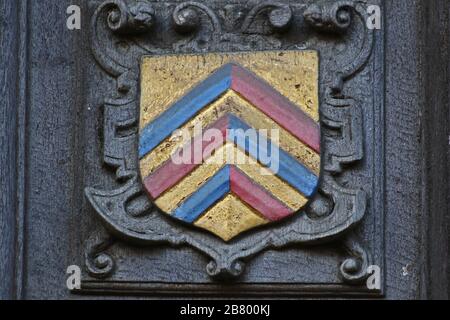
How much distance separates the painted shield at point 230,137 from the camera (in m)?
4.95

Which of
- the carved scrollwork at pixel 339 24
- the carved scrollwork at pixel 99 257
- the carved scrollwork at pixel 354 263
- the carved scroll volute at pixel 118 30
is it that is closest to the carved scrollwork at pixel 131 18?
the carved scroll volute at pixel 118 30

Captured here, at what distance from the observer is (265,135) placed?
4.98m

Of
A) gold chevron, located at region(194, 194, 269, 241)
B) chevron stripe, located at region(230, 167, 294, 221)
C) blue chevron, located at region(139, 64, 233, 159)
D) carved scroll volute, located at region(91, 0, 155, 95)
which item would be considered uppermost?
carved scroll volute, located at region(91, 0, 155, 95)

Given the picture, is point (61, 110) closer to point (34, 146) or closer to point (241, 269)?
point (34, 146)

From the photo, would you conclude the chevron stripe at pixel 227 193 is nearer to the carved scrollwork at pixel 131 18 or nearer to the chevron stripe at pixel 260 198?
the chevron stripe at pixel 260 198

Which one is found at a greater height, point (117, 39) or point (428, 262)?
point (117, 39)

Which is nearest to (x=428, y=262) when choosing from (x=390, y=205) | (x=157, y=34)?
(x=390, y=205)

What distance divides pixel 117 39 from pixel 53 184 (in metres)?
0.31

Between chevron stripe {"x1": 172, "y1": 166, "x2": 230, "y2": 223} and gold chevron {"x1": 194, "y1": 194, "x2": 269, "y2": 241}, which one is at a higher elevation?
chevron stripe {"x1": 172, "y1": 166, "x2": 230, "y2": 223}

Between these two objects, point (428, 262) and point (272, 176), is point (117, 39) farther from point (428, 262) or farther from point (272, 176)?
point (428, 262)

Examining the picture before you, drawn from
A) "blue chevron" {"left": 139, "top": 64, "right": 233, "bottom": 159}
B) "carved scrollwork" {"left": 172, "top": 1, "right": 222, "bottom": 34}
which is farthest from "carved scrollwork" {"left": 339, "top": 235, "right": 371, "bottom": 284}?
"carved scrollwork" {"left": 172, "top": 1, "right": 222, "bottom": 34}

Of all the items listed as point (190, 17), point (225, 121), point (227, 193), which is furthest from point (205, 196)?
point (190, 17)

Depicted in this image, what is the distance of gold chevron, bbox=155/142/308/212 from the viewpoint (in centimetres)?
496

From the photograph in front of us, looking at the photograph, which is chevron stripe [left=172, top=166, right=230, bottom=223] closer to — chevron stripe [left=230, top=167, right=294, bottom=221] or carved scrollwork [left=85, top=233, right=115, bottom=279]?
chevron stripe [left=230, top=167, right=294, bottom=221]
